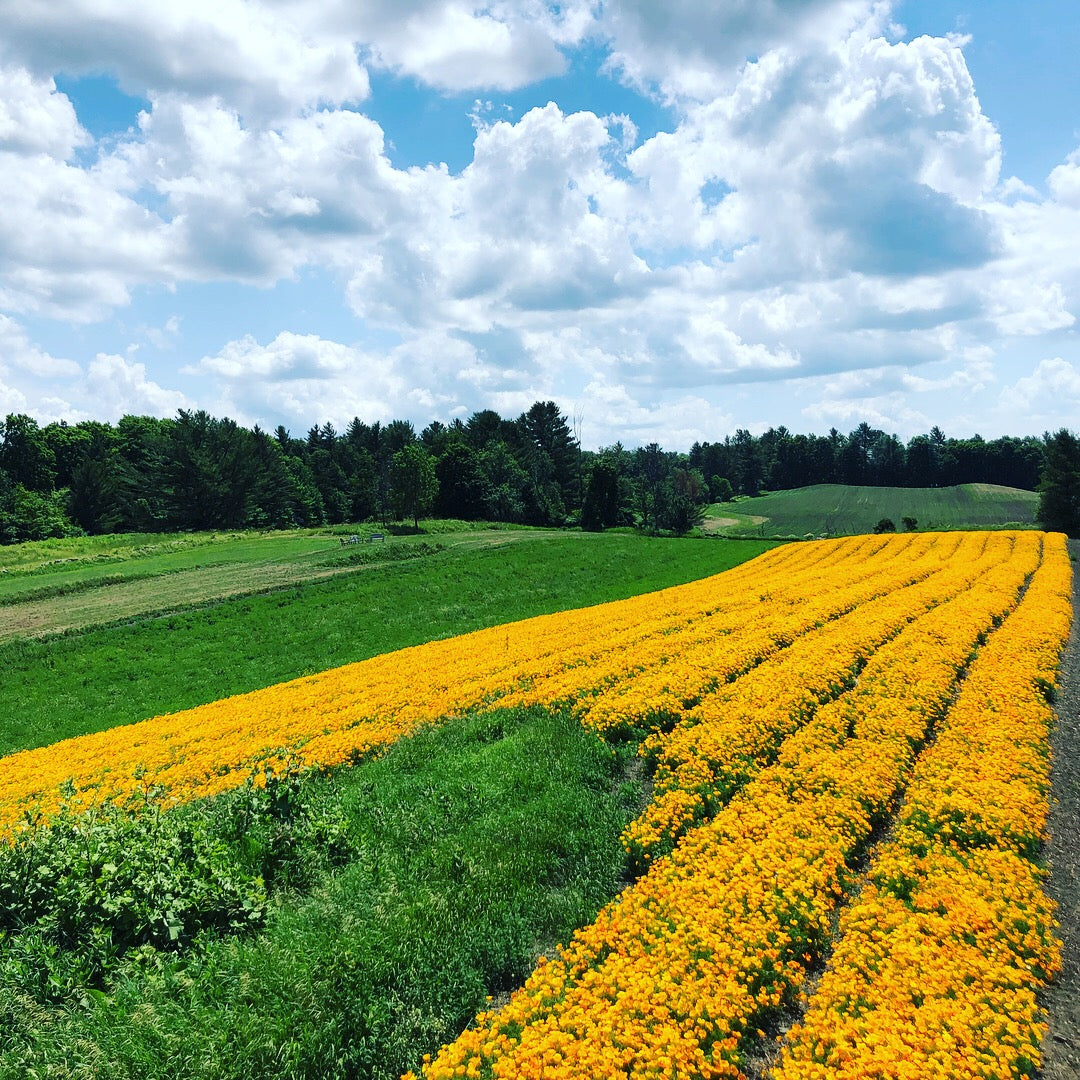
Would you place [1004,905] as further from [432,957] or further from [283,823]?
[283,823]

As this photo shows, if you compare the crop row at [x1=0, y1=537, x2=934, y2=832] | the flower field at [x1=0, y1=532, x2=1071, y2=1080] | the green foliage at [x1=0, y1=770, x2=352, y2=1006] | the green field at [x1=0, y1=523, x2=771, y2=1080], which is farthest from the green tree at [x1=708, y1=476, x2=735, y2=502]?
the green foliage at [x1=0, y1=770, x2=352, y2=1006]

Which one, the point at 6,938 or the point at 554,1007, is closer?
the point at 554,1007

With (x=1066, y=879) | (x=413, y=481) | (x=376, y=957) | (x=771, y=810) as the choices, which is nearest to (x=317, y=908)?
(x=376, y=957)

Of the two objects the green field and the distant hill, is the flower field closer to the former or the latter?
the green field

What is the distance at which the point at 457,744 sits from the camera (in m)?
13.6

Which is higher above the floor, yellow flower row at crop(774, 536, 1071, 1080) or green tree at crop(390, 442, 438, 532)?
green tree at crop(390, 442, 438, 532)

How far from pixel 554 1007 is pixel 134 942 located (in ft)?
17.0

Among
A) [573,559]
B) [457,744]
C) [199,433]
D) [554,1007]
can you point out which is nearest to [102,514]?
[199,433]

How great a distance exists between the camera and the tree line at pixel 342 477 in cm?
9725

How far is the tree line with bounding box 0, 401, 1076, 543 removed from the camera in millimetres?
97250

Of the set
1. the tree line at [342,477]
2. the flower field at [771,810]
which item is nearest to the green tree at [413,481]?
the tree line at [342,477]

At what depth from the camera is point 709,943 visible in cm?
695

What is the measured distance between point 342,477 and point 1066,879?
466ft

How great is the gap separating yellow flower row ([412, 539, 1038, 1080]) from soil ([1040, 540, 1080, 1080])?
209 cm
